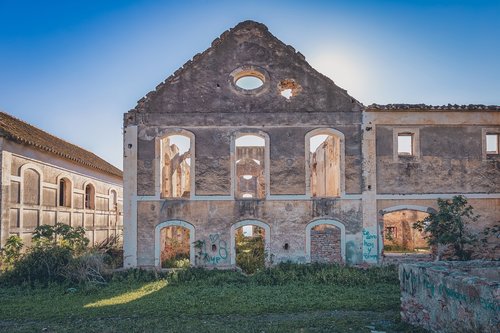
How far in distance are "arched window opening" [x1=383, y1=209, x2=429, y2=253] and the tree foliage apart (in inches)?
263

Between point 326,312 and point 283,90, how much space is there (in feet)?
28.9

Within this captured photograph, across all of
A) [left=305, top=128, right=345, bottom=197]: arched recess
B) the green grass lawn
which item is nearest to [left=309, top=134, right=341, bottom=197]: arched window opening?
[left=305, top=128, right=345, bottom=197]: arched recess

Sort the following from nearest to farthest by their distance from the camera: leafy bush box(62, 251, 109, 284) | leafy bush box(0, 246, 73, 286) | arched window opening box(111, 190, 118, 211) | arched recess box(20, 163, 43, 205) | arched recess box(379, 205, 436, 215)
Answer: leafy bush box(62, 251, 109, 284), leafy bush box(0, 246, 73, 286), arched recess box(379, 205, 436, 215), arched recess box(20, 163, 43, 205), arched window opening box(111, 190, 118, 211)

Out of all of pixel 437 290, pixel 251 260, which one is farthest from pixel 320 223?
pixel 437 290

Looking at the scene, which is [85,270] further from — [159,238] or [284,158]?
[284,158]

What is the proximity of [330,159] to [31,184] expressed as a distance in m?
13.9

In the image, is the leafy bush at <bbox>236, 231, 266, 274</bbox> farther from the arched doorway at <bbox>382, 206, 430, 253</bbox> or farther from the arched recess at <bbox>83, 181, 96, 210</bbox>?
the arched recess at <bbox>83, 181, 96, 210</bbox>

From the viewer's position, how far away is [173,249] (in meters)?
17.5

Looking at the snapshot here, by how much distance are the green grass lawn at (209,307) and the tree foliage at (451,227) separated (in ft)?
8.96

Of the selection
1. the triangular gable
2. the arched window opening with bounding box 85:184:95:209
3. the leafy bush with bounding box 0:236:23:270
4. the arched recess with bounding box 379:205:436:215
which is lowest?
the leafy bush with bounding box 0:236:23:270

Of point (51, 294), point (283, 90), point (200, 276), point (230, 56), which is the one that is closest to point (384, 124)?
point (283, 90)

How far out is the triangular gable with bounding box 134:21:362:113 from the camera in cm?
1521

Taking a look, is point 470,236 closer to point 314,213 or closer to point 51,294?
point 314,213

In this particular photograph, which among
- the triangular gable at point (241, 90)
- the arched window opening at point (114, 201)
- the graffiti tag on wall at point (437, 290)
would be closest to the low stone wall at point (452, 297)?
the graffiti tag on wall at point (437, 290)
